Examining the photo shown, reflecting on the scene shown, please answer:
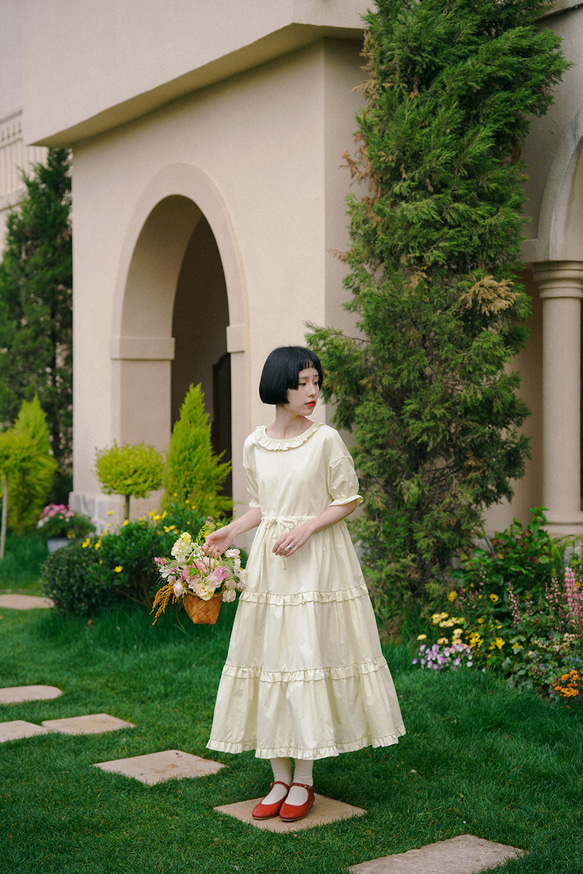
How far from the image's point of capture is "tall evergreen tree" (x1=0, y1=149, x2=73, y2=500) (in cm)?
1187

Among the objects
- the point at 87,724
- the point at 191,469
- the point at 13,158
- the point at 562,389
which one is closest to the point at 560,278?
the point at 562,389

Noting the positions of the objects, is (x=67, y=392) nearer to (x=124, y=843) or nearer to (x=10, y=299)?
(x=10, y=299)

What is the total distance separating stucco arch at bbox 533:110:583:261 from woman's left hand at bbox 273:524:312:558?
356 cm

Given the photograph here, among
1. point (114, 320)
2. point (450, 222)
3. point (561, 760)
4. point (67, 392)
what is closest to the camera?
point (561, 760)

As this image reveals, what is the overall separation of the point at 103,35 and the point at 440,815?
296 inches

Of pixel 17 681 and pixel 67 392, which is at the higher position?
pixel 67 392

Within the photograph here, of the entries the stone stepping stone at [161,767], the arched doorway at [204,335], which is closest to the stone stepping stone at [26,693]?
the stone stepping stone at [161,767]

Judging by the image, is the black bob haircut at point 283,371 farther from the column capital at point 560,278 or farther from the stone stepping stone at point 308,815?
the column capital at point 560,278

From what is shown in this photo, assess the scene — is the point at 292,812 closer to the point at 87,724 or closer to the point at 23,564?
the point at 87,724

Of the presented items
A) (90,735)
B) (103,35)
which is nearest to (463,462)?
(90,735)

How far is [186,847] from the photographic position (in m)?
3.55

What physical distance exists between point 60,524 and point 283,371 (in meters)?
6.74

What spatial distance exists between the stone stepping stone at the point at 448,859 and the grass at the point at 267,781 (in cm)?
6

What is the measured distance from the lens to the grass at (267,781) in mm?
3477
